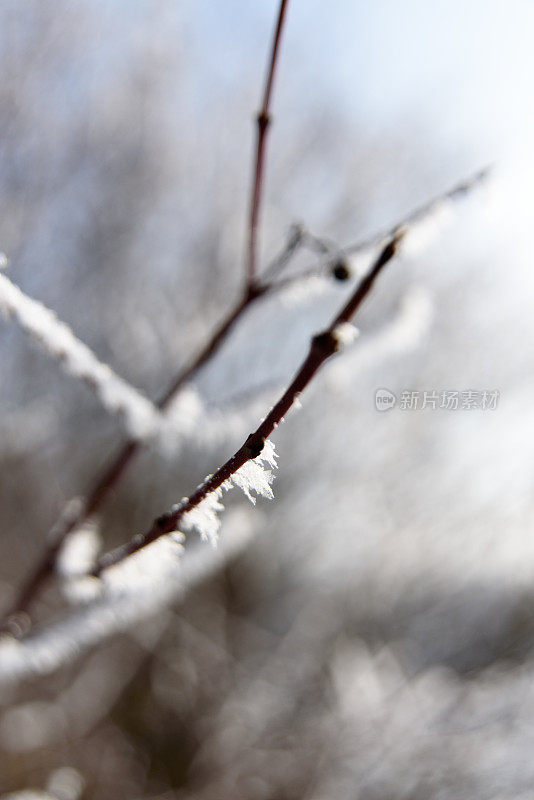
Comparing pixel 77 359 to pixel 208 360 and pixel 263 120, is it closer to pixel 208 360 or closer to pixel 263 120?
pixel 208 360

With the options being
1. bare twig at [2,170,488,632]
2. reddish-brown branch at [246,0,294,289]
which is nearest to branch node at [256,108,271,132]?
reddish-brown branch at [246,0,294,289]

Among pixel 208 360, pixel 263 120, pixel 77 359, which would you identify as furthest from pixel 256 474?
pixel 263 120

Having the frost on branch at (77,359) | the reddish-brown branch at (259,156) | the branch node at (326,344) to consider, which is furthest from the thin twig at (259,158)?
the branch node at (326,344)

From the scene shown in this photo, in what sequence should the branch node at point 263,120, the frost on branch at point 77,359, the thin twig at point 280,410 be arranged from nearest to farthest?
the thin twig at point 280,410 < the frost on branch at point 77,359 < the branch node at point 263,120

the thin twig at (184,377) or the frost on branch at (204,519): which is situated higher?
the thin twig at (184,377)

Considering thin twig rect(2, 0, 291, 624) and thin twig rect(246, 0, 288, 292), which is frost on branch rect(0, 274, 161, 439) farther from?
thin twig rect(246, 0, 288, 292)

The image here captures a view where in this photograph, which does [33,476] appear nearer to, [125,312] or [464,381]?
[125,312]

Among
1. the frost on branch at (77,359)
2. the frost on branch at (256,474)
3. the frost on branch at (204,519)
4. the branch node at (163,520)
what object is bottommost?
the frost on branch at (256,474)

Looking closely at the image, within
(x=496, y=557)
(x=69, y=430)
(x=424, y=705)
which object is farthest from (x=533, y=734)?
(x=69, y=430)

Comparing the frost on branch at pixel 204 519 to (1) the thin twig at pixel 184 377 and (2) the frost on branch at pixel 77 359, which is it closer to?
(2) the frost on branch at pixel 77 359
